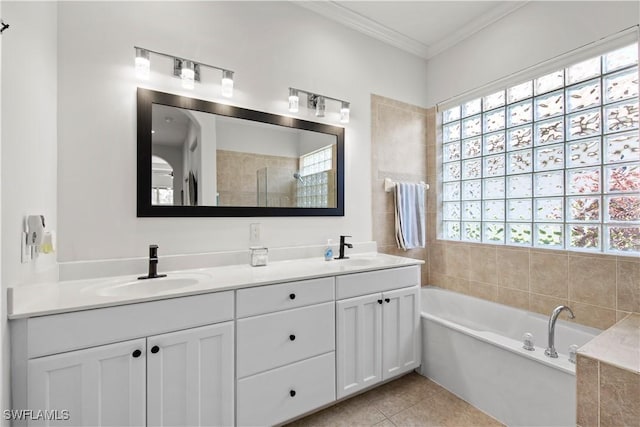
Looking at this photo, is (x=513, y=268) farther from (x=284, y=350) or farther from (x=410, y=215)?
(x=284, y=350)

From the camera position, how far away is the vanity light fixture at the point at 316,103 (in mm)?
2084

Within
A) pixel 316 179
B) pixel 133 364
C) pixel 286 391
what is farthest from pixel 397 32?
pixel 133 364

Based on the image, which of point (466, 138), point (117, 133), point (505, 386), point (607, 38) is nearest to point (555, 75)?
point (607, 38)

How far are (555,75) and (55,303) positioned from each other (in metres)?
3.18

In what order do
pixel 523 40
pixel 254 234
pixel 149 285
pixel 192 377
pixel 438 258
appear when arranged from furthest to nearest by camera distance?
pixel 438 258, pixel 523 40, pixel 254 234, pixel 149 285, pixel 192 377

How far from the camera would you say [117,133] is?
157 centimetres

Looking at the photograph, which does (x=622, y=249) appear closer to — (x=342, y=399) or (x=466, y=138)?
(x=466, y=138)

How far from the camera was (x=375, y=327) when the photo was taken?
184 centimetres

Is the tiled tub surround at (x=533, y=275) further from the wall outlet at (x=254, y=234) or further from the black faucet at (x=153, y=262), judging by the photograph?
the black faucet at (x=153, y=262)

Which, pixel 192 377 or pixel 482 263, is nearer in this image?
pixel 192 377

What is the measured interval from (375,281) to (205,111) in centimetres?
153

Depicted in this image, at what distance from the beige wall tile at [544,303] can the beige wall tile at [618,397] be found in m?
1.06

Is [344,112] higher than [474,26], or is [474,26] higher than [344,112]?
[474,26]

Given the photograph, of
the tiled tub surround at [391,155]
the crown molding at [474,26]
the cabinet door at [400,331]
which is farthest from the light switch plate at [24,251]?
the crown molding at [474,26]
